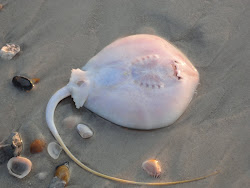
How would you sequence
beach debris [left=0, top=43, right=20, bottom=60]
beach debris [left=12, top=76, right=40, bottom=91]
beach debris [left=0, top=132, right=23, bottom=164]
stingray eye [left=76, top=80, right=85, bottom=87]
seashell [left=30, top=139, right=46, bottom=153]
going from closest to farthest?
beach debris [left=0, top=132, right=23, bottom=164]
seashell [left=30, top=139, right=46, bottom=153]
stingray eye [left=76, top=80, right=85, bottom=87]
beach debris [left=12, top=76, right=40, bottom=91]
beach debris [left=0, top=43, right=20, bottom=60]

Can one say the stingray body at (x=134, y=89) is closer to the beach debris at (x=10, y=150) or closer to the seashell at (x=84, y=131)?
the seashell at (x=84, y=131)

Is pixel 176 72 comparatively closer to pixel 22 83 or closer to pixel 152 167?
pixel 152 167

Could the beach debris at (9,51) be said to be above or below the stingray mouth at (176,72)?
below

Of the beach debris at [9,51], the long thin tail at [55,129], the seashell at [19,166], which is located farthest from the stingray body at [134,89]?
the beach debris at [9,51]

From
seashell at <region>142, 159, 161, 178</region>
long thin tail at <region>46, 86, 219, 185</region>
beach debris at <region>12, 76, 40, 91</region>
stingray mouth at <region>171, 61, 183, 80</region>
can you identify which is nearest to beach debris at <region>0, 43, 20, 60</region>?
beach debris at <region>12, 76, 40, 91</region>

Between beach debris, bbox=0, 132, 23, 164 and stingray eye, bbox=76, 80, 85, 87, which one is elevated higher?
stingray eye, bbox=76, 80, 85, 87

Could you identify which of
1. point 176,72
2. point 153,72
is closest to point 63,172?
point 153,72

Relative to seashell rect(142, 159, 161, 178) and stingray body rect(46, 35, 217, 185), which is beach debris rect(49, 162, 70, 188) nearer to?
stingray body rect(46, 35, 217, 185)
